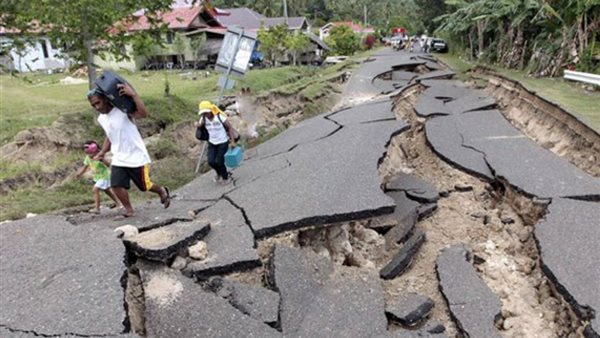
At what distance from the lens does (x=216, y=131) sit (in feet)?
20.9

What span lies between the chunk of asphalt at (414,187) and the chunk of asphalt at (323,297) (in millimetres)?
2301

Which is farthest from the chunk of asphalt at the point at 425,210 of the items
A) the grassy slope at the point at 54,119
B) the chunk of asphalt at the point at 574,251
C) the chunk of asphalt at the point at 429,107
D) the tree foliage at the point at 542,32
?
the tree foliage at the point at 542,32

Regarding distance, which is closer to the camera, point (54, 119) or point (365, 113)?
point (54, 119)

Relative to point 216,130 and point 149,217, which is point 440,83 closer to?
point 216,130

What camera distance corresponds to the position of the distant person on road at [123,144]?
457cm

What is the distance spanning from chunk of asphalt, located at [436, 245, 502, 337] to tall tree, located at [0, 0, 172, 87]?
8552mm

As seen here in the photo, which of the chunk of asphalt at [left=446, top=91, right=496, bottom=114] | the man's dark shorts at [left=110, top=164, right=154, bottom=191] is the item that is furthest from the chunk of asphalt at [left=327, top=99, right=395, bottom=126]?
the man's dark shorts at [left=110, top=164, right=154, bottom=191]

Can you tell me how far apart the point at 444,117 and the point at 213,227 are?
7151mm

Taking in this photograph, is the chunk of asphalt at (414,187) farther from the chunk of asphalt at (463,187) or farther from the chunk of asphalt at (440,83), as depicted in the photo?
the chunk of asphalt at (440,83)

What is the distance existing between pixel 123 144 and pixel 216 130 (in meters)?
1.76

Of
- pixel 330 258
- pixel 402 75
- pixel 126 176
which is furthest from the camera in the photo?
pixel 402 75

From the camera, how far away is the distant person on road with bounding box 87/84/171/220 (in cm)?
457

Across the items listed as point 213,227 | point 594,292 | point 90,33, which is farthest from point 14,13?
point 594,292

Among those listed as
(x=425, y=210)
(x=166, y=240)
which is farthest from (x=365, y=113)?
(x=166, y=240)
